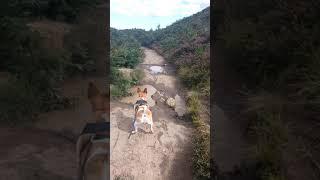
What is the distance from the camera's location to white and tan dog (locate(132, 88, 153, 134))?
2.79 meters

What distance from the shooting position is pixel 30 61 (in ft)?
8.48

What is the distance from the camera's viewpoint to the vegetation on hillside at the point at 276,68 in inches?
92.4

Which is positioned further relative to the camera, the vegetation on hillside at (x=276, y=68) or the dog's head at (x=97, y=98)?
the dog's head at (x=97, y=98)

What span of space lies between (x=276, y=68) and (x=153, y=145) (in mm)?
893

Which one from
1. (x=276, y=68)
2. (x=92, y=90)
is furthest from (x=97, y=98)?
(x=276, y=68)

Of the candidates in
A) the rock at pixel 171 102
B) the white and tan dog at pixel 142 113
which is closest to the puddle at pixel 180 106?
the rock at pixel 171 102

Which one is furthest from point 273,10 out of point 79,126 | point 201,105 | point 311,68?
point 79,126

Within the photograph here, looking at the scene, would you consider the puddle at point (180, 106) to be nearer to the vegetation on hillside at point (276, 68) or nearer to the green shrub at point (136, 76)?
Answer: the green shrub at point (136, 76)

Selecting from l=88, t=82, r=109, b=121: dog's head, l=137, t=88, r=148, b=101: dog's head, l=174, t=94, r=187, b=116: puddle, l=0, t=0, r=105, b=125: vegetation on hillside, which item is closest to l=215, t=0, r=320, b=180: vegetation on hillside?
l=174, t=94, r=187, b=116: puddle

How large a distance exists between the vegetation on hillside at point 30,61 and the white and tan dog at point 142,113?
0.44 meters

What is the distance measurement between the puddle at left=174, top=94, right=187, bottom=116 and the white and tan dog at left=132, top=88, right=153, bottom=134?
187mm

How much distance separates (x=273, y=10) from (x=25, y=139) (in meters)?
1.65

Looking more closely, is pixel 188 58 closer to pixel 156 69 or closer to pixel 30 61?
pixel 156 69

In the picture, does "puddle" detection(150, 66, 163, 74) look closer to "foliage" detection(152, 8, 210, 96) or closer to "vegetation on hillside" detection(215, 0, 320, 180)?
"foliage" detection(152, 8, 210, 96)
